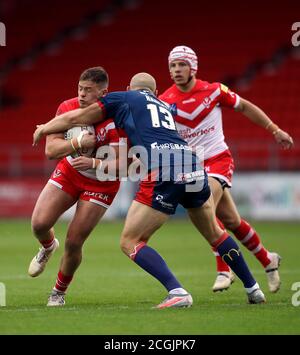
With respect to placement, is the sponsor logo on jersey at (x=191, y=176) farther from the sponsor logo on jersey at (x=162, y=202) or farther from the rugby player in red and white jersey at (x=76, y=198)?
the rugby player in red and white jersey at (x=76, y=198)

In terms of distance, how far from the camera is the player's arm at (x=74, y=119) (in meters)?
8.66

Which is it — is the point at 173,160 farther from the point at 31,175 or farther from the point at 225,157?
the point at 31,175

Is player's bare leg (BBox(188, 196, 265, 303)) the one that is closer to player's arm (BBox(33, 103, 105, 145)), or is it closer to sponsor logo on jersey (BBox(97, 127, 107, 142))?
sponsor logo on jersey (BBox(97, 127, 107, 142))

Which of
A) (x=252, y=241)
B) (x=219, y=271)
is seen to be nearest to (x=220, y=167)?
(x=252, y=241)

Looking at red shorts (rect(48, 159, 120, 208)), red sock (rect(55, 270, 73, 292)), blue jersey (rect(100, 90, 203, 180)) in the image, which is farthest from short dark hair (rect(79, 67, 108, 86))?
red sock (rect(55, 270, 73, 292))

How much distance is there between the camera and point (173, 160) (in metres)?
8.70

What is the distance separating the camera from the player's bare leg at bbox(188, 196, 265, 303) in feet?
29.2

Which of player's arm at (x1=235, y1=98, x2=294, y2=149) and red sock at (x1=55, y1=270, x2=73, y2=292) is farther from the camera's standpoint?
player's arm at (x1=235, y1=98, x2=294, y2=149)

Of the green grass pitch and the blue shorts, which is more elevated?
the blue shorts

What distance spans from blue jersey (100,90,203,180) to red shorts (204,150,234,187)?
1902mm

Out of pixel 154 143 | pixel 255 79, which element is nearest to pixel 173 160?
pixel 154 143

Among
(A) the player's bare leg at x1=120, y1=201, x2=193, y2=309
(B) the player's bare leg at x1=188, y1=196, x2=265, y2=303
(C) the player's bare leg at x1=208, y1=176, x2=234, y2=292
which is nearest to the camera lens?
(A) the player's bare leg at x1=120, y1=201, x2=193, y2=309

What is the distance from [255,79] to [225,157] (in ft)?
58.7

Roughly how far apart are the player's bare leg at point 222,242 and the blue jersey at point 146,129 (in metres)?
0.45
